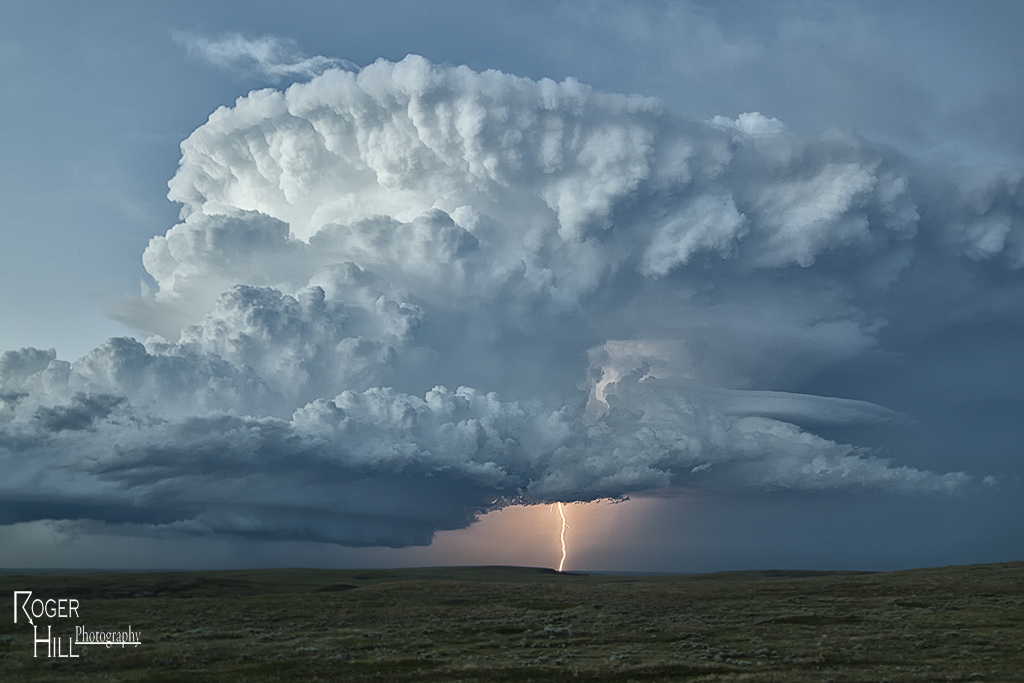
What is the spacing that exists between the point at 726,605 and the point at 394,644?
3994 cm

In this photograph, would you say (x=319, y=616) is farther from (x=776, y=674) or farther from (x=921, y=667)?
(x=921, y=667)

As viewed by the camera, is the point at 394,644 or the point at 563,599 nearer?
the point at 394,644

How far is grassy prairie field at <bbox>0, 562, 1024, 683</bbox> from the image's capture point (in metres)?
43.9

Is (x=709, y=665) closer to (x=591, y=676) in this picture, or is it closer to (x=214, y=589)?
(x=591, y=676)

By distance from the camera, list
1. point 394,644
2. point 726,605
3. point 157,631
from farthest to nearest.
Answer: point 726,605 → point 157,631 → point 394,644

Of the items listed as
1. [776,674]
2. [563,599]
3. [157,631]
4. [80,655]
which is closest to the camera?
[776,674]

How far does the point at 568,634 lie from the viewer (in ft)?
197

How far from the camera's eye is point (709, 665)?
1756 inches

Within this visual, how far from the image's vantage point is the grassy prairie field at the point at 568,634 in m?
43.9

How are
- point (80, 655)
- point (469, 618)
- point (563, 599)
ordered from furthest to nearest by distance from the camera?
point (563, 599)
point (469, 618)
point (80, 655)

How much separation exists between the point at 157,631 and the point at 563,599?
145 ft

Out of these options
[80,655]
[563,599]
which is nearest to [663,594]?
[563,599]

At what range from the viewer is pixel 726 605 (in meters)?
78.9

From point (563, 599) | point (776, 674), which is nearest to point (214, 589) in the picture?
point (563, 599)
